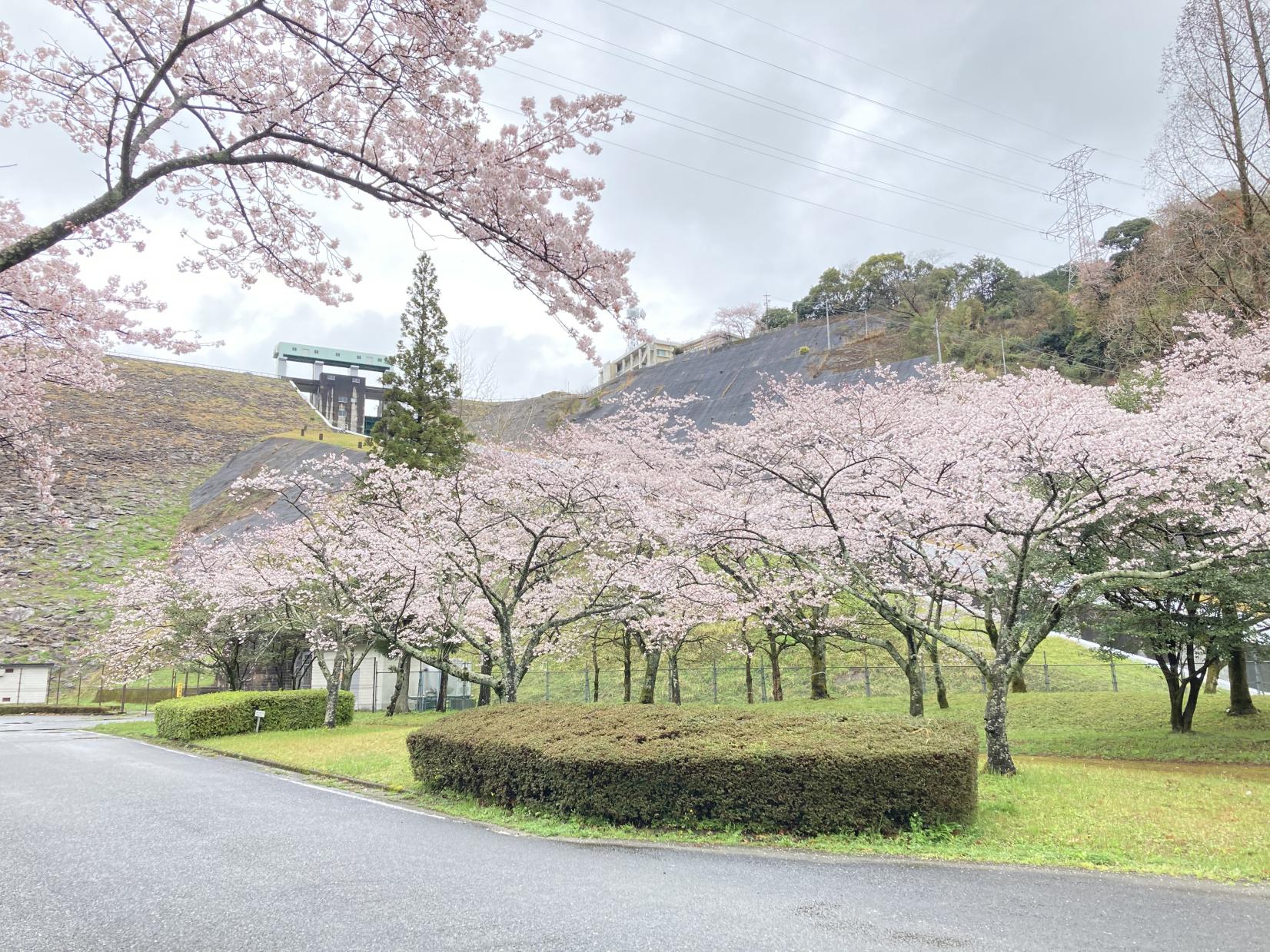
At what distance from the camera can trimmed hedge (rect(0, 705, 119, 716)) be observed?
30078mm

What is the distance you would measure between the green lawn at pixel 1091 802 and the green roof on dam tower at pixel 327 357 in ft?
278

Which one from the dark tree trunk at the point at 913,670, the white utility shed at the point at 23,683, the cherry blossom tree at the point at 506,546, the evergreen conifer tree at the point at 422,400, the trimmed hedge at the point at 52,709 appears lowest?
the trimmed hedge at the point at 52,709

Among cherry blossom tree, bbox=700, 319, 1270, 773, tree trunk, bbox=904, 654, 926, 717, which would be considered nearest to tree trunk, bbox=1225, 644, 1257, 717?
cherry blossom tree, bbox=700, 319, 1270, 773

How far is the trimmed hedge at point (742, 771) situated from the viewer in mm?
7062

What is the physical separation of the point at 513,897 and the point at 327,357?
9806 cm

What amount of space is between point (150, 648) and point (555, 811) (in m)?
22.3

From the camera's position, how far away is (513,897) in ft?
16.5

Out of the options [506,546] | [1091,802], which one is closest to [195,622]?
[506,546]

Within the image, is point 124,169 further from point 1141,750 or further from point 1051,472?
point 1141,750

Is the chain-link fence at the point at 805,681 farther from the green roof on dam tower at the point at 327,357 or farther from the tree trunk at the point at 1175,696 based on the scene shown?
the green roof on dam tower at the point at 327,357

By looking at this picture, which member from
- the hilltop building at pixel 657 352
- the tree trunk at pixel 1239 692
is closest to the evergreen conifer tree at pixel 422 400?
the tree trunk at pixel 1239 692

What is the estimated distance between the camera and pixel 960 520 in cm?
1137

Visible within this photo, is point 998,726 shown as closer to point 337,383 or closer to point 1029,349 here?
point 1029,349

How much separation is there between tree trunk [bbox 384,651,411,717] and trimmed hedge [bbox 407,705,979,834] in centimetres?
1586
